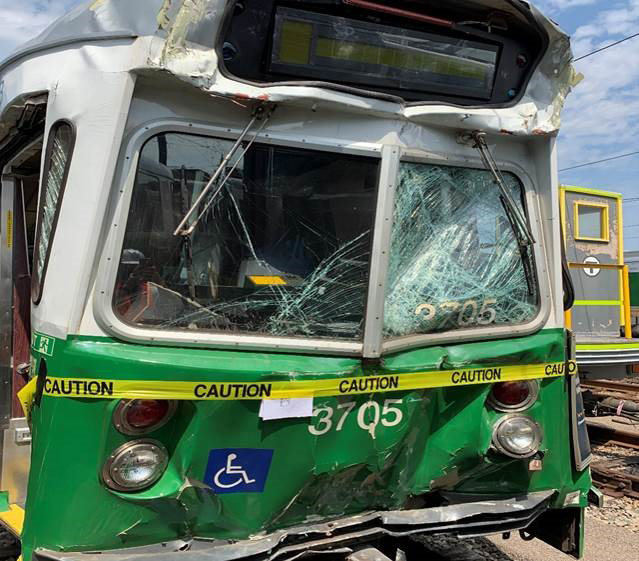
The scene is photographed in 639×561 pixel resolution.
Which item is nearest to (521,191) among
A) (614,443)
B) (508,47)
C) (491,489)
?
(508,47)

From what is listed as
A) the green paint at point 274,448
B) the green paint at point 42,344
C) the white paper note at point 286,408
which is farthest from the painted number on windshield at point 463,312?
the green paint at point 42,344

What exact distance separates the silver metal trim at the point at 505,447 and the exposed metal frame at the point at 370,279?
0.39 meters

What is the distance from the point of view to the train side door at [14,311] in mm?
3492

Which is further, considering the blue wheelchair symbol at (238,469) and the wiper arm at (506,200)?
the wiper arm at (506,200)

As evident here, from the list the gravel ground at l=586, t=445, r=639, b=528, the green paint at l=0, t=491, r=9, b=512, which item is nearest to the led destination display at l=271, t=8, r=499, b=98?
the green paint at l=0, t=491, r=9, b=512

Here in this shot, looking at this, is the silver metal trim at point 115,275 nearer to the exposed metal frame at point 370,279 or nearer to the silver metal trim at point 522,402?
the exposed metal frame at point 370,279

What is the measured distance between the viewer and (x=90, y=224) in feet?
8.10

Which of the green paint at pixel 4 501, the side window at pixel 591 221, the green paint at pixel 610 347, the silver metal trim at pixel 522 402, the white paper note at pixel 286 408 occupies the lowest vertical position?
the green paint at pixel 4 501

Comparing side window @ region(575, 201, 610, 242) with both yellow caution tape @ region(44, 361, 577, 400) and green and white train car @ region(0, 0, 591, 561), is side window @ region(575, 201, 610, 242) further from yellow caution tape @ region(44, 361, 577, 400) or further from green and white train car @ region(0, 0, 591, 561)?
yellow caution tape @ region(44, 361, 577, 400)

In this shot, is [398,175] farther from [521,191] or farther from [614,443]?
[614,443]

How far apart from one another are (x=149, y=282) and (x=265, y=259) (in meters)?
0.49

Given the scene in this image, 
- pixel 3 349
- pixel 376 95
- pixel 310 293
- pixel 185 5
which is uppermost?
pixel 185 5

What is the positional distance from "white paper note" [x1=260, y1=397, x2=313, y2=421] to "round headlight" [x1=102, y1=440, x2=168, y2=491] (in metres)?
0.43

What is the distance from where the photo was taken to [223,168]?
104 inches
